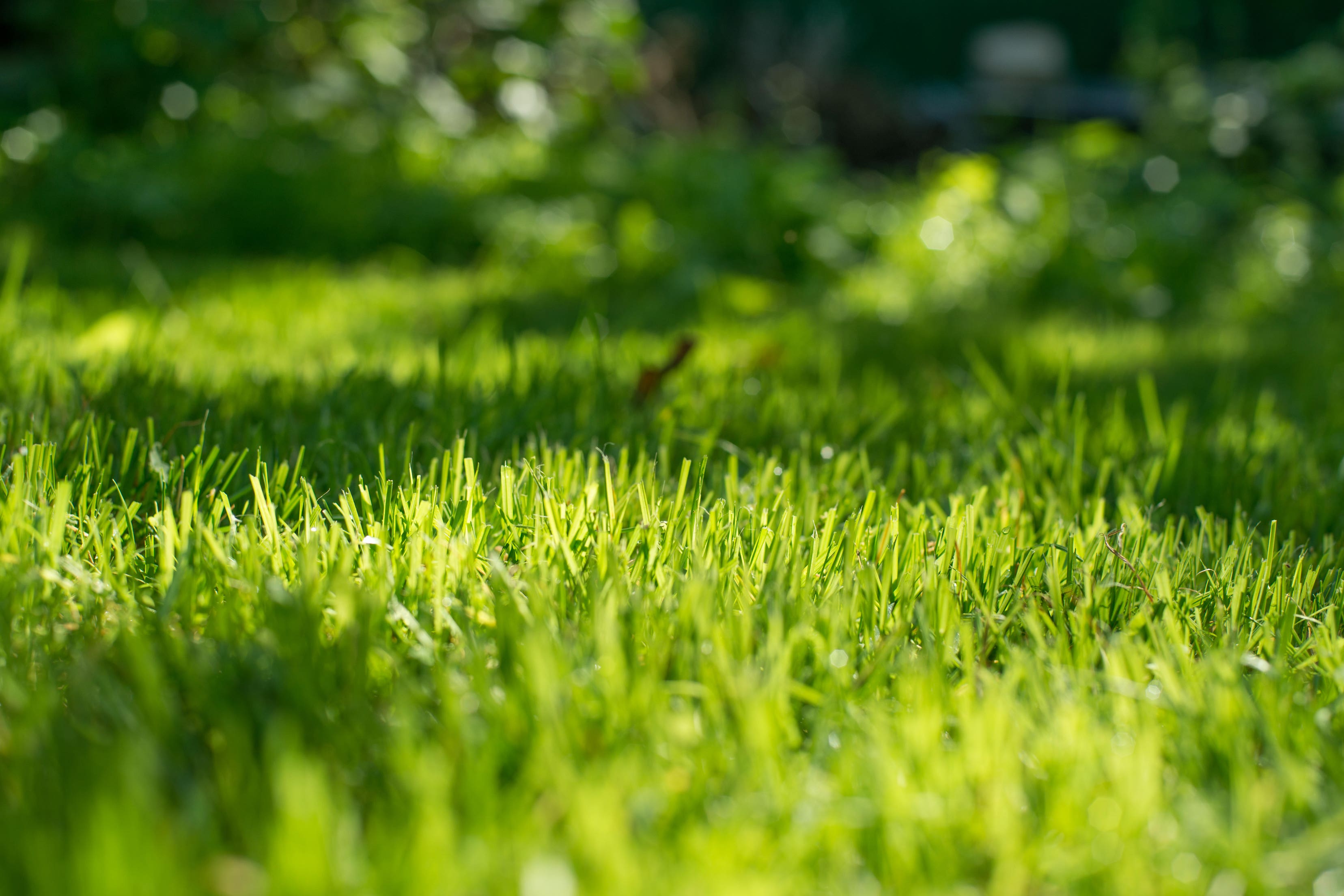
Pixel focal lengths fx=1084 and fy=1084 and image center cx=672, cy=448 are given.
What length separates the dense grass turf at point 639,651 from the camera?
767 mm

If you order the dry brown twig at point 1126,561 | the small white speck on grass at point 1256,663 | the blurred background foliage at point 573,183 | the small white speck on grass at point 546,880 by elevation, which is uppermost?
the blurred background foliage at point 573,183

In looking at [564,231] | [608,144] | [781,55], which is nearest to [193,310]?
[564,231]

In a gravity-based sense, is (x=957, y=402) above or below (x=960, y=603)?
above

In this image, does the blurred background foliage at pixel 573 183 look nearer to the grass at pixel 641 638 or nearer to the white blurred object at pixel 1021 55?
the grass at pixel 641 638

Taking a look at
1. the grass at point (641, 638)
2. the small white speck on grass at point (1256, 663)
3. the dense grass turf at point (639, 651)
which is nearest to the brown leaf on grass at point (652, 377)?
the grass at point (641, 638)

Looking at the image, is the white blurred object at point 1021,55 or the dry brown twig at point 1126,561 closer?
the dry brown twig at point 1126,561

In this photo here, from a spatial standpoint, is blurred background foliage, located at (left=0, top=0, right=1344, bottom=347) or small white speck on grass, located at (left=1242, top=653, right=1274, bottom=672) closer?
small white speck on grass, located at (left=1242, top=653, right=1274, bottom=672)

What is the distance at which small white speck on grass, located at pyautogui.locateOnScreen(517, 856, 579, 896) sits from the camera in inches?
26.8

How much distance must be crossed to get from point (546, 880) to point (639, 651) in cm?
39

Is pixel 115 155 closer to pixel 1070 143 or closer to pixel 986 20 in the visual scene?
pixel 1070 143

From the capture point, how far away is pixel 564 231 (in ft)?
13.3

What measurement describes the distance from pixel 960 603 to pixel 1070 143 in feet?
13.7

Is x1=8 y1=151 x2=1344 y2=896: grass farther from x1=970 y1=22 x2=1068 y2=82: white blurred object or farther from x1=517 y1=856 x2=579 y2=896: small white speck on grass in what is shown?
x1=970 y1=22 x2=1068 y2=82: white blurred object

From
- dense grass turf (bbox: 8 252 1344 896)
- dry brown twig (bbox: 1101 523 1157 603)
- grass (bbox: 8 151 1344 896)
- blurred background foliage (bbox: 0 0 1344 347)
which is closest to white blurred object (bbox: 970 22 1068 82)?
blurred background foliage (bbox: 0 0 1344 347)
